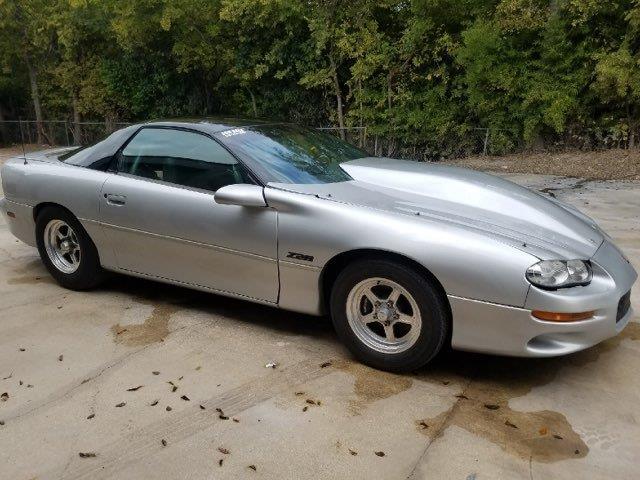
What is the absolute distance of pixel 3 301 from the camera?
14.6ft

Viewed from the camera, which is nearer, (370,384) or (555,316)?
(555,316)

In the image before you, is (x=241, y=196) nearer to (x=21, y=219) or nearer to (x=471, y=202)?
(x=471, y=202)

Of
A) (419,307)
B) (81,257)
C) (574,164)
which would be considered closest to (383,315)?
(419,307)

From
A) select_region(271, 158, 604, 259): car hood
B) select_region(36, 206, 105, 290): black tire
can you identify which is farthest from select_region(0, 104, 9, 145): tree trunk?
select_region(271, 158, 604, 259): car hood

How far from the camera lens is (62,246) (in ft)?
15.1

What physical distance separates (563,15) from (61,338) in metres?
11.7

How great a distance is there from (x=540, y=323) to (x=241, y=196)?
1742 mm

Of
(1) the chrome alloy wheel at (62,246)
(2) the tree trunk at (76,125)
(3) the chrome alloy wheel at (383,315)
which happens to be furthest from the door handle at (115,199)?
(2) the tree trunk at (76,125)

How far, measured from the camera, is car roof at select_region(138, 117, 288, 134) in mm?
4008

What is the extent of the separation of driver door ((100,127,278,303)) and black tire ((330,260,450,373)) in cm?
45

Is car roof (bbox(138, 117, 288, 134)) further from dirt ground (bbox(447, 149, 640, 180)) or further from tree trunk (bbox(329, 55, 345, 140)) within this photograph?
tree trunk (bbox(329, 55, 345, 140))

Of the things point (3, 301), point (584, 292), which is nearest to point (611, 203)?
point (584, 292)

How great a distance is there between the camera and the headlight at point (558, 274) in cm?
285

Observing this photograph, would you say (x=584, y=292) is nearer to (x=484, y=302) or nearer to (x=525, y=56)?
(x=484, y=302)
